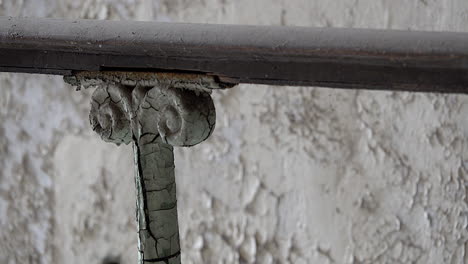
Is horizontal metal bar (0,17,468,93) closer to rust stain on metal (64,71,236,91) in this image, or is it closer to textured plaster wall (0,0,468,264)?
rust stain on metal (64,71,236,91)

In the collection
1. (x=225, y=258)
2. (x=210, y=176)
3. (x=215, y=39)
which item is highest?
(x=215, y=39)

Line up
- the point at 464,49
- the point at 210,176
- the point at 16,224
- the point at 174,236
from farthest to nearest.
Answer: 1. the point at 16,224
2. the point at 210,176
3. the point at 174,236
4. the point at 464,49

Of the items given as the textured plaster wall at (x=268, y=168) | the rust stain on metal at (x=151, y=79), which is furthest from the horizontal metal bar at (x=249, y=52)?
the textured plaster wall at (x=268, y=168)

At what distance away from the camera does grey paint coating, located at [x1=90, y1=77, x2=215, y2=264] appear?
41 cm

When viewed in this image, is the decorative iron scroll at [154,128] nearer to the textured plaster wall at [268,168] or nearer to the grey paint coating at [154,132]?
the grey paint coating at [154,132]

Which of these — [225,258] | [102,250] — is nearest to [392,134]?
[225,258]

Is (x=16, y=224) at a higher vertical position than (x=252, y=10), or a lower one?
lower

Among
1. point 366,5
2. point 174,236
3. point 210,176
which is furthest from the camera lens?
point 210,176

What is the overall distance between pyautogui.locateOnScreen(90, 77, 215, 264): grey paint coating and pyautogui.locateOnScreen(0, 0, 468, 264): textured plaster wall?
518 mm

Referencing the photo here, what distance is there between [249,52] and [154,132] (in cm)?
10

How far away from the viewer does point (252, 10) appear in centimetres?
95

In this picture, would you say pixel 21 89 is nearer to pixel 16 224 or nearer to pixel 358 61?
pixel 16 224

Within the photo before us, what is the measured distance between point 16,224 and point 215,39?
2.80 feet

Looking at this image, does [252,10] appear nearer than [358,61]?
No
